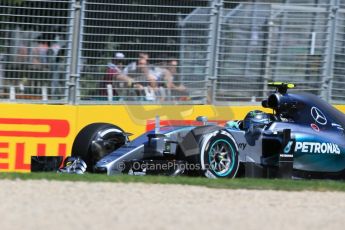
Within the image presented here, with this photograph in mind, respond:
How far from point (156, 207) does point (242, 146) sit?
2974mm

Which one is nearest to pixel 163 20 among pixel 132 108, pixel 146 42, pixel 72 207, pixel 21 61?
pixel 146 42

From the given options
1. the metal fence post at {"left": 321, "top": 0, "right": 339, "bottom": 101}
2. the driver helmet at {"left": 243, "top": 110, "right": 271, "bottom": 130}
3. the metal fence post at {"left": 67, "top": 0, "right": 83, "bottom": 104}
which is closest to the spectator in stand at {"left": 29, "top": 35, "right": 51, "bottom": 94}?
the metal fence post at {"left": 67, "top": 0, "right": 83, "bottom": 104}

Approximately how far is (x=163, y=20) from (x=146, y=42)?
0.50 m

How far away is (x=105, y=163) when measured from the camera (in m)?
8.91

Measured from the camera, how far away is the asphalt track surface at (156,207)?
598 cm

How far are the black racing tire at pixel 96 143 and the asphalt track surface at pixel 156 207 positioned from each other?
1601 millimetres

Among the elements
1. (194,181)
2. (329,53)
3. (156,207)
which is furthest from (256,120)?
(329,53)

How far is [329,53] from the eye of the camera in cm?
1301

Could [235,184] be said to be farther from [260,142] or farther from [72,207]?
[72,207]

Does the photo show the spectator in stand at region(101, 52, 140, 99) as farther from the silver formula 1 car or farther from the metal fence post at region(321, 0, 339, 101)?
the metal fence post at region(321, 0, 339, 101)

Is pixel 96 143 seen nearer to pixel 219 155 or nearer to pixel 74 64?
pixel 219 155

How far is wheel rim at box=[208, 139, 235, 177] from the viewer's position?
29.3 feet

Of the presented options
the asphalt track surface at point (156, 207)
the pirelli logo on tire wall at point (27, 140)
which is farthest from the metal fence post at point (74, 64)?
the asphalt track surface at point (156, 207)

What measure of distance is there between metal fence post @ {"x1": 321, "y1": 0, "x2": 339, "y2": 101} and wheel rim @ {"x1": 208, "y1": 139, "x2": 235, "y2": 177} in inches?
179
